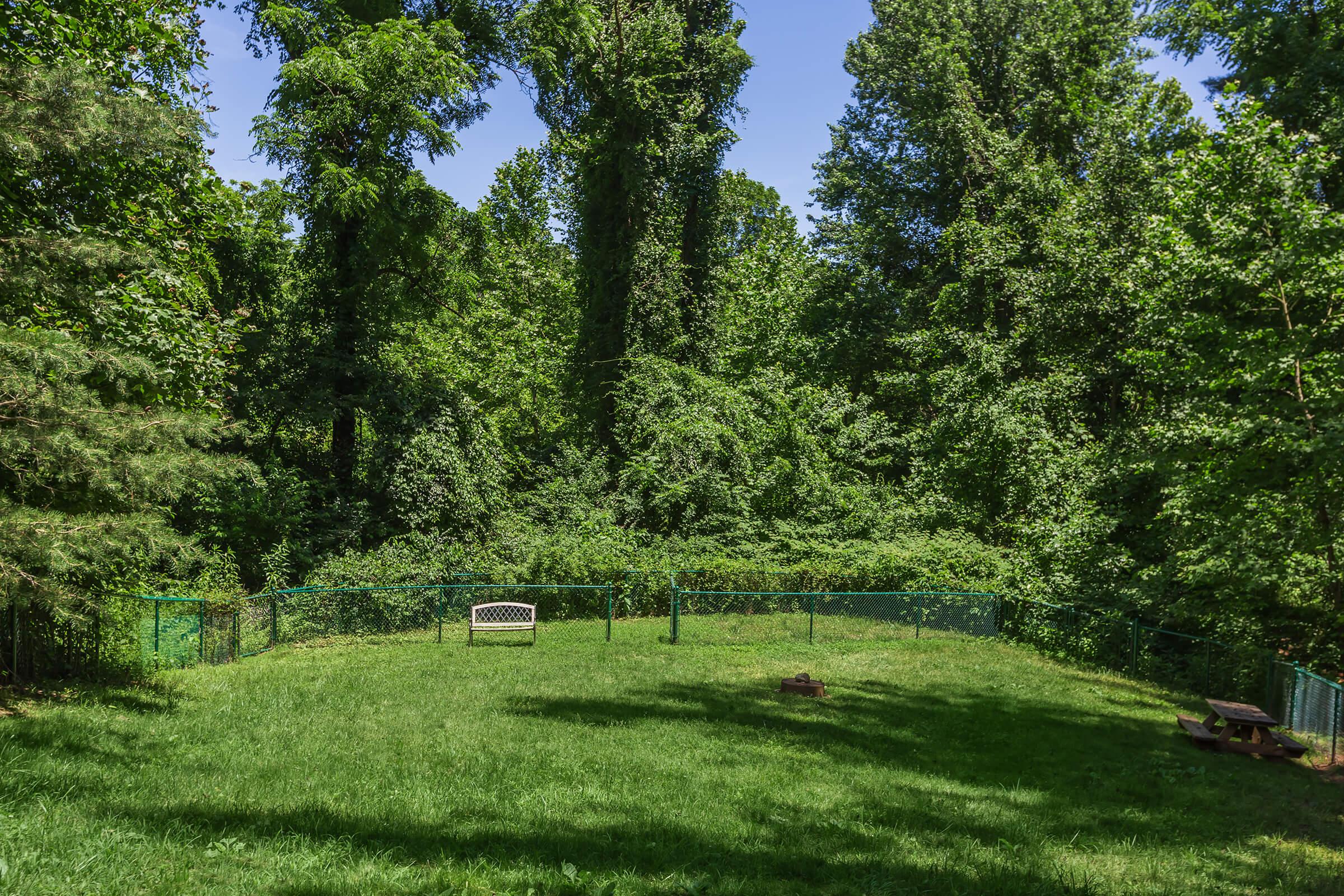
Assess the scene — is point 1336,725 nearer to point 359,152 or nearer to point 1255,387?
point 1255,387

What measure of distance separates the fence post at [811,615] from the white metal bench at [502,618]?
6.15 m

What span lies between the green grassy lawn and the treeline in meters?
2.25

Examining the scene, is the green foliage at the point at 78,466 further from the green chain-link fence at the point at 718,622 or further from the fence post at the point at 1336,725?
the fence post at the point at 1336,725

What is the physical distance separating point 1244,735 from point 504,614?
44.3 ft

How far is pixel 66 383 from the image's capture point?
329 inches

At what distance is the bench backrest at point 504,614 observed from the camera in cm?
1795

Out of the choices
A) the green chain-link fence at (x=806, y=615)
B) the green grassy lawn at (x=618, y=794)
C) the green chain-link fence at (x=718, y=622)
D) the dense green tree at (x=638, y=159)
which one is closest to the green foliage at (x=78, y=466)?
the green grassy lawn at (x=618, y=794)

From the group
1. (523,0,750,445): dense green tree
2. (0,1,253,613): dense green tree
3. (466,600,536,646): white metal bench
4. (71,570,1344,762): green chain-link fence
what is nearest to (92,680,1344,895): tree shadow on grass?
(0,1,253,613): dense green tree

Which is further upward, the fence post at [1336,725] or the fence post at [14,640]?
the fence post at [14,640]

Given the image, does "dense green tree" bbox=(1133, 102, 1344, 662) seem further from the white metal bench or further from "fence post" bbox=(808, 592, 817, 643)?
the white metal bench

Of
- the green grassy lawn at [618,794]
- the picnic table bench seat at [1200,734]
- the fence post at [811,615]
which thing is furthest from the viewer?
the fence post at [811,615]

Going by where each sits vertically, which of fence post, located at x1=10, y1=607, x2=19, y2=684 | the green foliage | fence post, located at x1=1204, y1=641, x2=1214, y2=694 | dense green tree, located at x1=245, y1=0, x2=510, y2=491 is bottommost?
fence post, located at x1=1204, y1=641, x2=1214, y2=694

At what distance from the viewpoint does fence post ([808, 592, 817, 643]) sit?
63.8 feet

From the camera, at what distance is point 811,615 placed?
63.8 feet
